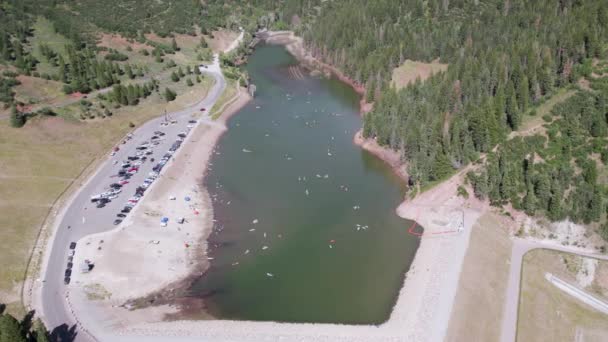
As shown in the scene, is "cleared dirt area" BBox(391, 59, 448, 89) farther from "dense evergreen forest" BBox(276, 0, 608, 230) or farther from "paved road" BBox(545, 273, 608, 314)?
"paved road" BBox(545, 273, 608, 314)

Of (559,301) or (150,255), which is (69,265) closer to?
(150,255)

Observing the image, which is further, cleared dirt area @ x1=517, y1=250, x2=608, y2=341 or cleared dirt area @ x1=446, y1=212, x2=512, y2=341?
cleared dirt area @ x1=517, y1=250, x2=608, y2=341

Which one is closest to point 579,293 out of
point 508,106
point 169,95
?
point 508,106

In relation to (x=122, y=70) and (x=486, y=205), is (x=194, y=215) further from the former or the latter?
(x=122, y=70)

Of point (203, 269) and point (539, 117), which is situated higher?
point (539, 117)

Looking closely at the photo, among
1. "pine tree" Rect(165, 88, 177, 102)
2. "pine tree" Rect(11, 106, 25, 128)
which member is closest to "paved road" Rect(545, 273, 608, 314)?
"pine tree" Rect(165, 88, 177, 102)

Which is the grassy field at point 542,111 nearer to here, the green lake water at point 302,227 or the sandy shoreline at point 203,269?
the sandy shoreline at point 203,269

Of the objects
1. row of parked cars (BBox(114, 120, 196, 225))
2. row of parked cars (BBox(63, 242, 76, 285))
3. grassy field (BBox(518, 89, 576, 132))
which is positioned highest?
grassy field (BBox(518, 89, 576, 132))
